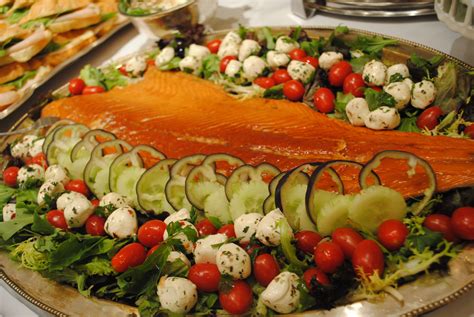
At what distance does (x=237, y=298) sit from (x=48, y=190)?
1.27 metres

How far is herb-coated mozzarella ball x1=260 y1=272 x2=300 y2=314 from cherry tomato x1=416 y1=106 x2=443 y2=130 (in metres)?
1.13

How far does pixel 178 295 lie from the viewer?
1747 millimetres

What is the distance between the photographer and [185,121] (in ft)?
8.97

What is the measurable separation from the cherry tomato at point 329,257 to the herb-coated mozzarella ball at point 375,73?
3.82 feet

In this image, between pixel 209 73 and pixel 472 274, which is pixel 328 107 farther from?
pixel 472 274

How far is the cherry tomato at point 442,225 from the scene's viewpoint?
1.75 m

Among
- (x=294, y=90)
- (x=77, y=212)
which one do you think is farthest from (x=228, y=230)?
(x=294, y=90)

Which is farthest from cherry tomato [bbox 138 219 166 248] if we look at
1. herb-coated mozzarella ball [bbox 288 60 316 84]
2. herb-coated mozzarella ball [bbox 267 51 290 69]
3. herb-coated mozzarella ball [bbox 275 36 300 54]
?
herb-coated mozzarella ball [bbox 275 36 300 54]

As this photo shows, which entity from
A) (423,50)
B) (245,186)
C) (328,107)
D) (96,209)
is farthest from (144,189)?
(423,50)

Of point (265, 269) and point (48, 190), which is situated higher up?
→ point (48, 190)

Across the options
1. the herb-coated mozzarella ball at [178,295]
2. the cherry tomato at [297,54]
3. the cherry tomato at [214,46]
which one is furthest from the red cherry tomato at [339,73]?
the herb-coated mozzarella ball at [178,295]

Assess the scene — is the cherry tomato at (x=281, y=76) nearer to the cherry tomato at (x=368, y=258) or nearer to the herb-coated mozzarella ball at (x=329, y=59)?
the herb-coated mozzarella ball at (x=329, y=59)

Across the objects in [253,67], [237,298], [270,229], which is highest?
[253,67]

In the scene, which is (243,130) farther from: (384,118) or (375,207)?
(375,207)
